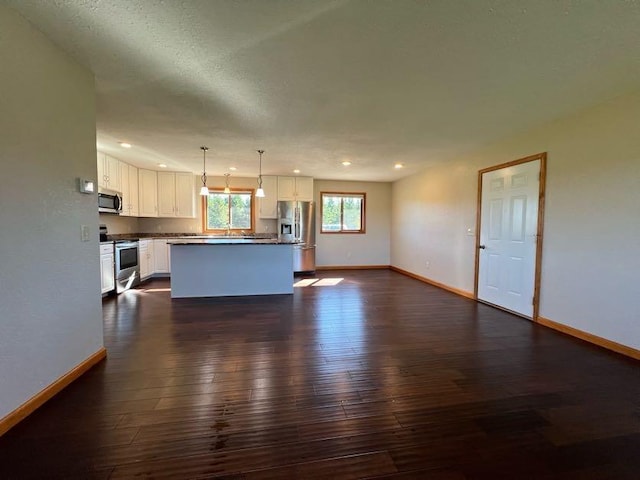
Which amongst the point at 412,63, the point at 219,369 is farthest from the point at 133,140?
the point at 412,63

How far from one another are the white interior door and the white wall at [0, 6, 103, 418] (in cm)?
474

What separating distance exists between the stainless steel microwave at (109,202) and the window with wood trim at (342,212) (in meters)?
4.38

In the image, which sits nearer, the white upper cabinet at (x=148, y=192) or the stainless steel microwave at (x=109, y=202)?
the stainless steel microwave at (x=109, y=202)

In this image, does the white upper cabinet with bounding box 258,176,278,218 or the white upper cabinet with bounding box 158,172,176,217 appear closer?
the white upper cabinet with bounding box 158,172,176,217

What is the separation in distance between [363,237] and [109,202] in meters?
5.58

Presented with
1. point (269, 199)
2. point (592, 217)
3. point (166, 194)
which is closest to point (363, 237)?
point (269, 199)

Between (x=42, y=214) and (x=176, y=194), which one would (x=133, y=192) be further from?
(x=42, y=214)

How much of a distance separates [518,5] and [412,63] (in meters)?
0.68

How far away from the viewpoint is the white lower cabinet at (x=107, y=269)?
431cm

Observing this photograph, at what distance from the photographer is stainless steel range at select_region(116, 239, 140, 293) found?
4738mm

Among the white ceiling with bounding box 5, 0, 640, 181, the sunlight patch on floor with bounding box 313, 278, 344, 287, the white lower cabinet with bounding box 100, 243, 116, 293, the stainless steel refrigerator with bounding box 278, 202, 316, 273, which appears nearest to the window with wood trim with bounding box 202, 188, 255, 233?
the stainless steel refrigerator with bounding box 278, 202, 316, 273

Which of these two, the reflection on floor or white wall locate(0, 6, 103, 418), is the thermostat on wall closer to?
white wall locate(0, 6, 103, 418)

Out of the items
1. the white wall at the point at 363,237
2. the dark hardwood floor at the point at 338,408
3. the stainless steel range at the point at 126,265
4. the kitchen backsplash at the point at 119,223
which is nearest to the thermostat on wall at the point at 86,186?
the dark hardwood floor at the point at 338,408

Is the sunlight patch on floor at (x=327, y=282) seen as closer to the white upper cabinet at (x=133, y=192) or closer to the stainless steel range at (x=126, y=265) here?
the stainless steel range at (x=126, y=265)
